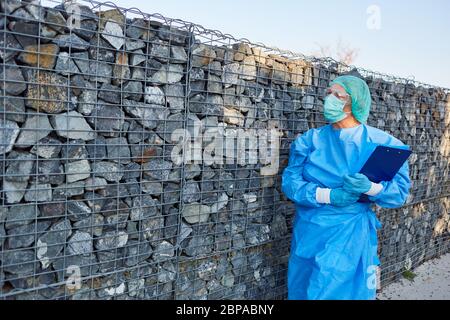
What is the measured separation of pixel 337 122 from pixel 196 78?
3.43 ft

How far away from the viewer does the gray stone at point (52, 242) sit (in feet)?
7.30

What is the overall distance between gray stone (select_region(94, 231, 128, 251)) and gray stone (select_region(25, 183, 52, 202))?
397mm

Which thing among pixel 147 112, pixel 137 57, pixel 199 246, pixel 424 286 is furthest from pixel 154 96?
pixel 424 286

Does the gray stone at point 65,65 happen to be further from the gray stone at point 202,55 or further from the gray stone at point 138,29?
the gray stone at point 202,55

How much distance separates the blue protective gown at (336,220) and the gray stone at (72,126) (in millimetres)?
1437

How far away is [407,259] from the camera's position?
5270 millimetres

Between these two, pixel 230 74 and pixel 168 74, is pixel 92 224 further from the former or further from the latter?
pixel 230 74

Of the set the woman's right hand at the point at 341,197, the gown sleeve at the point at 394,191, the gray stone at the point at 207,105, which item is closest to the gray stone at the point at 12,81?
the gray stone at the point at 207,105

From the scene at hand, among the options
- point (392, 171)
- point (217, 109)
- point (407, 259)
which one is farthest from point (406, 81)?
point (217, 109)

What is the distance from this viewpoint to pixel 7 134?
2.05m

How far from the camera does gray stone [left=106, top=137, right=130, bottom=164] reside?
244 centimetres

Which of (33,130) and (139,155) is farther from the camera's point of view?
(139,155)

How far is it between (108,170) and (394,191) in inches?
73.0

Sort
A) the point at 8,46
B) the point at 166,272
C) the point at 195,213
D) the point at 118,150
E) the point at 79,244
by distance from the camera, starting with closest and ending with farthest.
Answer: the point at 8,46
the point at 79,244
the point at 118,150
the point at 166,272
the point at 195,213
